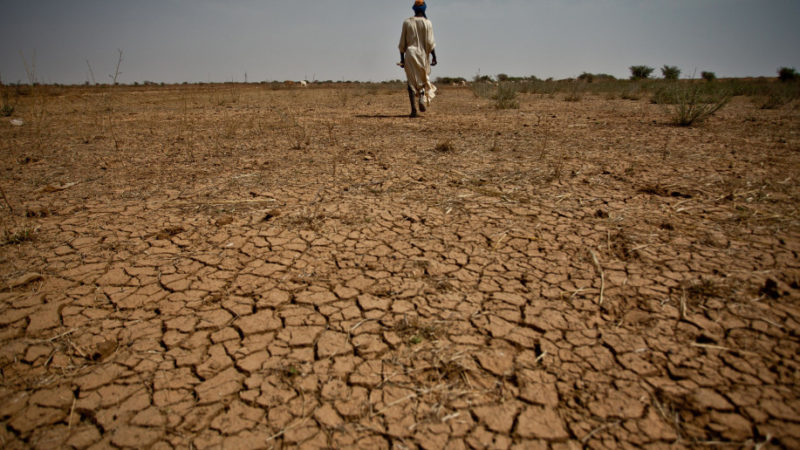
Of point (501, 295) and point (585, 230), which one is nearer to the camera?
point (501, 295)

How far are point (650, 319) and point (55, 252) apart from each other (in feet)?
10.8

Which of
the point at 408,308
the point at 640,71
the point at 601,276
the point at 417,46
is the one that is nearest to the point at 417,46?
the point at 417,46

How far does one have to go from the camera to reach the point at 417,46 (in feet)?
20.8

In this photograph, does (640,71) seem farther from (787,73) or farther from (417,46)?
(417,46)

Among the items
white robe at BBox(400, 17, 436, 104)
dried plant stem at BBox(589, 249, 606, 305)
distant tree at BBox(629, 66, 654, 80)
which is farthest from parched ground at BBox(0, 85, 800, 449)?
distant tree at BBox(629, 66, 654, 80)

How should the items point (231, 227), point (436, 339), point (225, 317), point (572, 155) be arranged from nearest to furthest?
point (436, 339) < point (225, 317) < point (231, 227) < point (572, 155)

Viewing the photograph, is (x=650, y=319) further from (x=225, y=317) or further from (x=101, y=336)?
(x=101, y=336)

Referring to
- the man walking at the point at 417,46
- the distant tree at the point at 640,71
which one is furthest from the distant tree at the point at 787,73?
the man walking at the point at 417,46

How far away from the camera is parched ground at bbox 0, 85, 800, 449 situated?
1235mm

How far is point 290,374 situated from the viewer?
143 cm

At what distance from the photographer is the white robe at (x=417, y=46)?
6.17 meters

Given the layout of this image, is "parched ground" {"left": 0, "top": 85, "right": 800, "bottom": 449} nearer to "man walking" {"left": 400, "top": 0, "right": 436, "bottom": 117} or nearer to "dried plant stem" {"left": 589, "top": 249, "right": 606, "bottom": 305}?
"dried plant stem" {"left": 589, "top": 249, "right": 606, "bottom": 305}

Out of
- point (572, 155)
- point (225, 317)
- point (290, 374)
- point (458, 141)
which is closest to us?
point (290, 374)

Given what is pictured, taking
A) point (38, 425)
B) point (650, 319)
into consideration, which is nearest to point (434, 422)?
point (650, 319)
